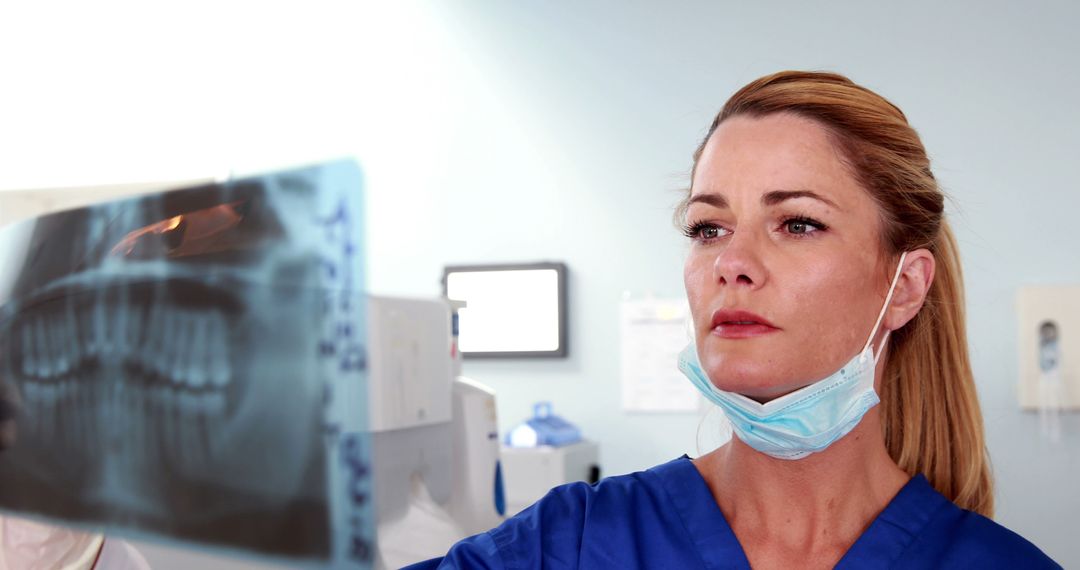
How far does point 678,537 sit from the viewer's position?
111 centimetres

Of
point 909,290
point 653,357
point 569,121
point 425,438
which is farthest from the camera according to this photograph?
point 569,121

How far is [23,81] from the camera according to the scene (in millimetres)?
3158

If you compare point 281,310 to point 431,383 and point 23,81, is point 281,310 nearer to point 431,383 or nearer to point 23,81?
point 431,383

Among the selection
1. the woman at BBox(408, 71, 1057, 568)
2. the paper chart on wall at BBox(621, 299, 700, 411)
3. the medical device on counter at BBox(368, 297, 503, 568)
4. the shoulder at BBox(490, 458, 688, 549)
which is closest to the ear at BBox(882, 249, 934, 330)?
the woman at BBox(408, 71, 1057, 568)

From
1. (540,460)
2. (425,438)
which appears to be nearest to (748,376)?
(425,438)

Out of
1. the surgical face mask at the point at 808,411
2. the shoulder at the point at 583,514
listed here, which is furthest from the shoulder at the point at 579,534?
the surgical face mask at the point at 808,411

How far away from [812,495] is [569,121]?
78.8 inches

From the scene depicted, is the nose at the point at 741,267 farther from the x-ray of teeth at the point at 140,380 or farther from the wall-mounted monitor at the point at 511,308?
the wall-mounted monitor at the point at 511,308

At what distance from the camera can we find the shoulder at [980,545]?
3.37 feet

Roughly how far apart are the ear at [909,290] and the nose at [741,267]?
172mm

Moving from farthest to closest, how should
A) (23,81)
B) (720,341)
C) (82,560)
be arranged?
(23,81) → (82,560) → (720,341)

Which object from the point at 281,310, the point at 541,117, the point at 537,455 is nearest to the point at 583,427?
the point at 537,455

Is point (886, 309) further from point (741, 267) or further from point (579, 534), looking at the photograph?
point (579, 534)

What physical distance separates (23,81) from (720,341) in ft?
9.19
